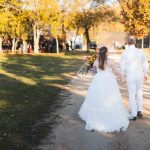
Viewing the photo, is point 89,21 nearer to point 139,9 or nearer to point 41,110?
point 139,9

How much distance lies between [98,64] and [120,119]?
1.52m

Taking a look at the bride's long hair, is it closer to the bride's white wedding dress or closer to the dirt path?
the bride's white wedding dress

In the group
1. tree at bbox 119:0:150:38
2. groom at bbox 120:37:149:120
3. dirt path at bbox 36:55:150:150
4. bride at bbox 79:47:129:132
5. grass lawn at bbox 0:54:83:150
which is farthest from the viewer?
tree at bbox 119:0:150:38

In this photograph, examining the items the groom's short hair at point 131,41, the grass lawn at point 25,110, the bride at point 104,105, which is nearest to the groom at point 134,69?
the groom's short hair at point 131,41

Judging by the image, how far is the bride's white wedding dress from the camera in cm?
1090

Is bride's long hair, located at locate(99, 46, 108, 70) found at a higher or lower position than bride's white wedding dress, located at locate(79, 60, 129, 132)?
higher

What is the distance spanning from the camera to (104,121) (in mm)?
10945

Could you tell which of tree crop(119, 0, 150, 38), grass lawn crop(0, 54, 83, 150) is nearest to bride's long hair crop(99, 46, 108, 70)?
grass lawn crop(0, 54, 83, 150)

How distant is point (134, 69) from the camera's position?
1216cm

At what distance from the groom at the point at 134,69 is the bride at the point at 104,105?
40cm

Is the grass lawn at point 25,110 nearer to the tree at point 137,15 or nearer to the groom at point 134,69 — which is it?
the groom at point 134,69

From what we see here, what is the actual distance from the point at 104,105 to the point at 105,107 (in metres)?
Answer: 0.06

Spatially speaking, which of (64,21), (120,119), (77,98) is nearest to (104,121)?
(120,119)

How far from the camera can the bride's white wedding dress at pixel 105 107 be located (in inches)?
429
